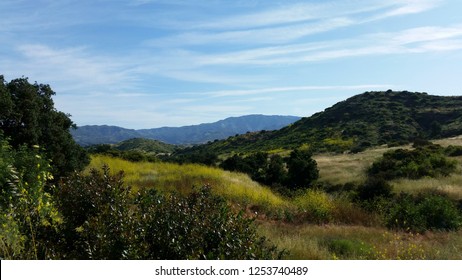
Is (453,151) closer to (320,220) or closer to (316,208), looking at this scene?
(316,208)

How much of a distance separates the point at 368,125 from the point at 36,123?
6822 centimetres

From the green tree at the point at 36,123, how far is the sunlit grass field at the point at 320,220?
262cm

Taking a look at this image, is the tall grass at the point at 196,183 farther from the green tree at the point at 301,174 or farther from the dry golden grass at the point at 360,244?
the green tree at the point at 301,174

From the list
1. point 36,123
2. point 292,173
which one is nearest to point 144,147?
point 292,173

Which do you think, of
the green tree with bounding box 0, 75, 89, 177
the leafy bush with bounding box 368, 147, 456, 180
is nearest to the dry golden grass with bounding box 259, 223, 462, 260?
the green tree with bounding box 0, 75, 89, 177

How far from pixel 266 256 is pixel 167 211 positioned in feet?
4.27

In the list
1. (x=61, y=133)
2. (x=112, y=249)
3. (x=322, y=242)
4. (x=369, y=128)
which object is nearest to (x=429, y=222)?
(x=322, y=242)

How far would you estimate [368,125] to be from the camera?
74.2 metres

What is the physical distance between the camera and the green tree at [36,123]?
13.3 metres

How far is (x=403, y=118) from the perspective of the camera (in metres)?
77.2

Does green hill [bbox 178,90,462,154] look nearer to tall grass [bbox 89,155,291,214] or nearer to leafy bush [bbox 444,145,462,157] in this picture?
leafy bush [bbox 444,145,462,157]

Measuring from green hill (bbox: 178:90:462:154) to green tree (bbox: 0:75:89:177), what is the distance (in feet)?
138

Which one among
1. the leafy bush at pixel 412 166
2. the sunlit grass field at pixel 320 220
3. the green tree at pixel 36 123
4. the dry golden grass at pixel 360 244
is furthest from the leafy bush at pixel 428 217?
the leafy bush at pixel 412 166

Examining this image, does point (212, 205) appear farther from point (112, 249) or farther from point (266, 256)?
point (112, 249)
